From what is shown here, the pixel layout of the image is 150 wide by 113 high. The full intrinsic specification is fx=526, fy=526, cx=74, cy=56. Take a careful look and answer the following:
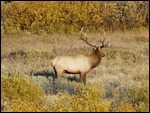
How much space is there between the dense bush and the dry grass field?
1.49 meters

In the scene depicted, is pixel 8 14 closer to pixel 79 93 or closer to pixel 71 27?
pixel 71 27

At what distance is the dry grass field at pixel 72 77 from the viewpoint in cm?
1119

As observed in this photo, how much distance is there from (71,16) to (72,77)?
11.4m

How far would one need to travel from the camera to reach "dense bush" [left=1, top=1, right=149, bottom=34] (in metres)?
25.6

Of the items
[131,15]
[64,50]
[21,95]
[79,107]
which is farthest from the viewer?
[131,15]

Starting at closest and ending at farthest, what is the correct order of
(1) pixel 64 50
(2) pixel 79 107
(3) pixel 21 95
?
(2) pixel 79 107 < (3) pixel 21 95 < (1) pixel 64 50

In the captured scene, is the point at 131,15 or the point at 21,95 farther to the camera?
the point at 131,15

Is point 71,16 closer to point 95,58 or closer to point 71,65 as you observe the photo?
point 95,58

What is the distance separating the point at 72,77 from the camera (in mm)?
14789

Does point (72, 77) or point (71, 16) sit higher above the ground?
point (71, 16)

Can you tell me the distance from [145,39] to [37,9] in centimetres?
618

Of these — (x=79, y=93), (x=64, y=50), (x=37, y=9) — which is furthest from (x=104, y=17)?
(x=79, y=93)

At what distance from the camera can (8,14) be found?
2631 centimetres

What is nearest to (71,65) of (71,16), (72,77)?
(72,77)
